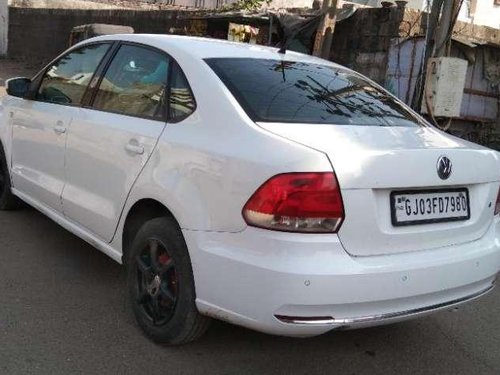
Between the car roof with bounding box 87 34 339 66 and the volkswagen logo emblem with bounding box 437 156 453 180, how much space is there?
1.26 m

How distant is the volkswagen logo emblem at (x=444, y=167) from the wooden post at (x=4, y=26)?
20.9m

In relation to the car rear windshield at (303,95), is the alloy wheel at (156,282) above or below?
below

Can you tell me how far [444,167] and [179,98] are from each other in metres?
1.38

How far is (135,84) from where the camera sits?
372 cm

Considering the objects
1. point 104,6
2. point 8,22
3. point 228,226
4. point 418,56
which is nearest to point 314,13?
point 418,56

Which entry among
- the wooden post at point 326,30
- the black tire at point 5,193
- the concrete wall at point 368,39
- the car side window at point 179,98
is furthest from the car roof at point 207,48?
the wooden post at point 326,30

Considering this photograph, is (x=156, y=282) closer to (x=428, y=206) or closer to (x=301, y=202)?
(x=301, y=202)

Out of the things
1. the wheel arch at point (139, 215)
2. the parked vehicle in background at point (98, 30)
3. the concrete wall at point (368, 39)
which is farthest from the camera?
the parked vehicle in background at point (98, 30)

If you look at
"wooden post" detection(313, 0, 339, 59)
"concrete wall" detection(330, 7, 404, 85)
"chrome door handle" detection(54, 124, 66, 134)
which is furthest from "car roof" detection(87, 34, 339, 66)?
"wooden post" detection(313, 0, 339, 59)

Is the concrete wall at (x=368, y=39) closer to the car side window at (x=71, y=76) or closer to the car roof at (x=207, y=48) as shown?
the car roof at (x=207, y=48)

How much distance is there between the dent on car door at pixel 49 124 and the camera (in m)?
4.20

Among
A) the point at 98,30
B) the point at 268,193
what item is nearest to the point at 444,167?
the point at 268,193

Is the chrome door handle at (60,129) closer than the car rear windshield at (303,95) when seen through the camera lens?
No

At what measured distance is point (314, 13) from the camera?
11406 millimetres
